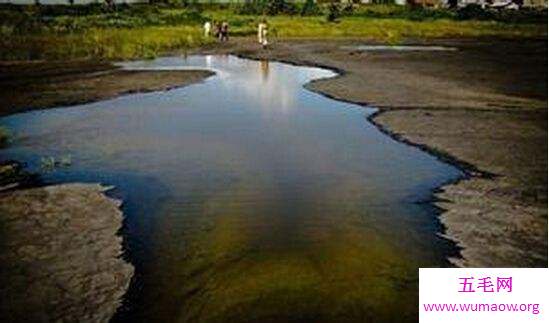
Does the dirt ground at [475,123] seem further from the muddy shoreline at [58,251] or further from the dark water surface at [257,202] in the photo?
the muddy shoreline at [58,251]

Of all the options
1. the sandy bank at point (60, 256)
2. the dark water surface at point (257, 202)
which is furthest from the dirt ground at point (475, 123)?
the sandy bank at point (60, 256)

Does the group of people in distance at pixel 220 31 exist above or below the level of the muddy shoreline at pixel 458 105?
above

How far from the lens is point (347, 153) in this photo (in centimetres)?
1540

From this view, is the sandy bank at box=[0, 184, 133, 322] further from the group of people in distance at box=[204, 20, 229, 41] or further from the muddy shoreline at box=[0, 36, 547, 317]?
the group of people in distance at box=[204, 20, 229, 41]

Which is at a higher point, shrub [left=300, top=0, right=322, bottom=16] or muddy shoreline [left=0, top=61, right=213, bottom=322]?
shrub [left=300, top=0, right=322, bottom=16]

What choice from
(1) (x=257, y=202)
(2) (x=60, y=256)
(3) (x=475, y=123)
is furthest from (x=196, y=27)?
(2) (x=60, y=256)

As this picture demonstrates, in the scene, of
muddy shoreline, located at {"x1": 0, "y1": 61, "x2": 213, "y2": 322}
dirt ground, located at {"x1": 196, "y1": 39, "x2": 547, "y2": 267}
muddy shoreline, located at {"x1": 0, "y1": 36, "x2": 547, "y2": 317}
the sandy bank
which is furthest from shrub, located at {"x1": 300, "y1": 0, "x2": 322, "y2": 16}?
the sandy bank

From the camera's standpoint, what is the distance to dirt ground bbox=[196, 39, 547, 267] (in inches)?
396

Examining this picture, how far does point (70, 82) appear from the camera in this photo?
27.8 metres

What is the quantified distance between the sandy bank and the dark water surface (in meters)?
0.36

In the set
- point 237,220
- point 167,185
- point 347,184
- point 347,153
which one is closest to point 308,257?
point 237,220

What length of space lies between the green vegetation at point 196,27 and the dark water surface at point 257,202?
21186 millimetres

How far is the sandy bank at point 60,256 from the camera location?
7902mm

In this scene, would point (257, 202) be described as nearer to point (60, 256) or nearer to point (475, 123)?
point (60, 256)
